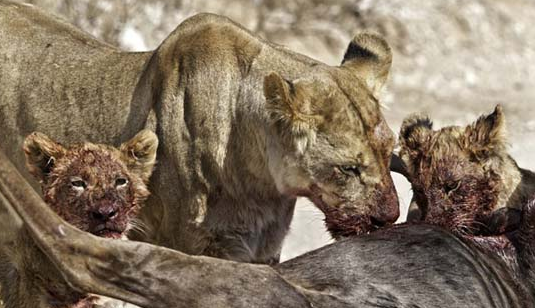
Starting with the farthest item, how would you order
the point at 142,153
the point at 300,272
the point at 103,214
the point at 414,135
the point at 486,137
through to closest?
the point at 414,135
the point at 486,137
the point at 142,153
the point at 103,214
the point at 300,272

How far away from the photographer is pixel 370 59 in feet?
16.7

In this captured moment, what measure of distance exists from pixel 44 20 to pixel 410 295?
281 cm

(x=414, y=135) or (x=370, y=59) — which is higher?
(x=370, y=59)

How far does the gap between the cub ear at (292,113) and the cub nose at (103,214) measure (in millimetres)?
903

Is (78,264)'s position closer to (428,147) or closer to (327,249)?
(327,249)

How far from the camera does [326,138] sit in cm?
452

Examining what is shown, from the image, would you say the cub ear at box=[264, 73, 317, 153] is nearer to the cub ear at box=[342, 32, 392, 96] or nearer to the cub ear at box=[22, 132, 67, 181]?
the cub ear at box=[342, 32, 392, 96]

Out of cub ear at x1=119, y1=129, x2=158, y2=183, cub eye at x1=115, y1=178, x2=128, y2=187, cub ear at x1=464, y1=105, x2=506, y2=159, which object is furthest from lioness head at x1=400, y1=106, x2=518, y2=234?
cub eye at x1=115, y1=178, x2=128, y2=187

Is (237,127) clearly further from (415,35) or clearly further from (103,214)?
(415,35)

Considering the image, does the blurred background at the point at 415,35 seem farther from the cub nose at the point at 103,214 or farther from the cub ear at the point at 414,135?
the cub nose at the point at 103,214

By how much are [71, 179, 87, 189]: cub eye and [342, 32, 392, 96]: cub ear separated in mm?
1481

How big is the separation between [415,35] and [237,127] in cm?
461

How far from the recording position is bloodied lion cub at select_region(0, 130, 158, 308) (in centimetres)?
359

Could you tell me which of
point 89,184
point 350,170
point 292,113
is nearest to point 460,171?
point 350,170
